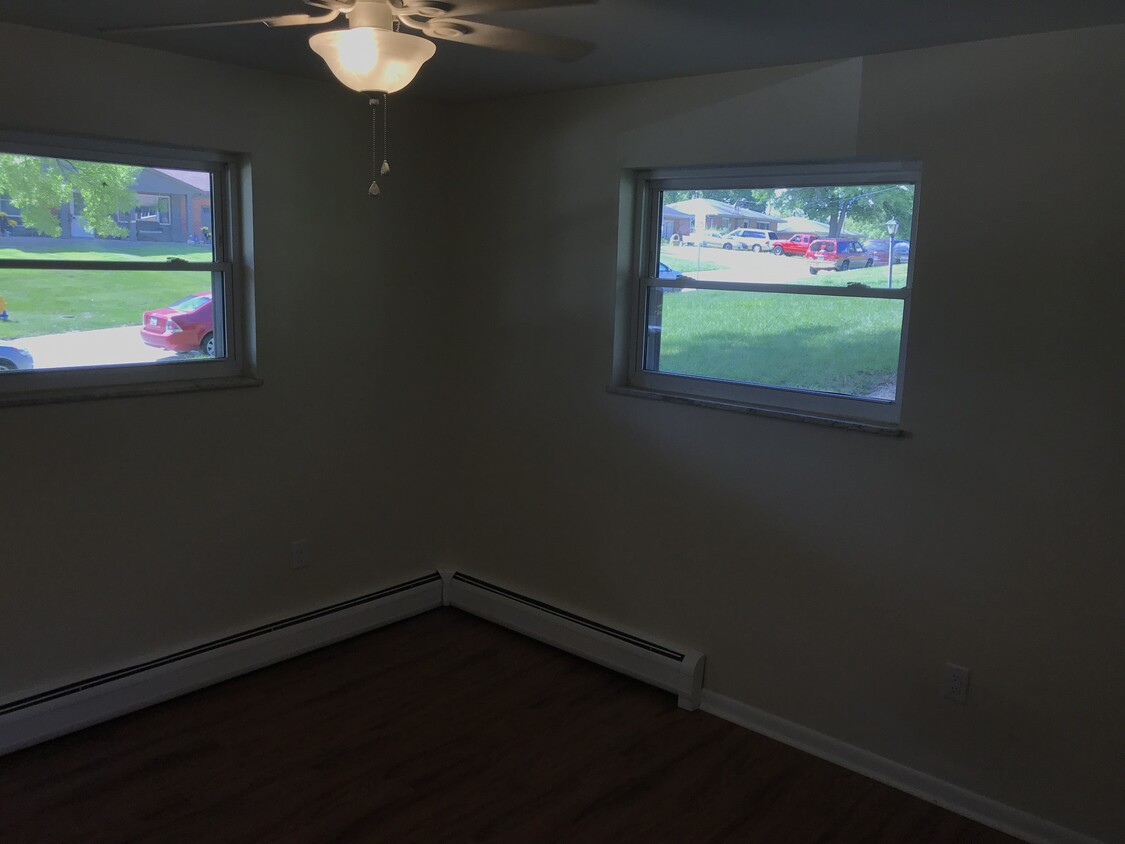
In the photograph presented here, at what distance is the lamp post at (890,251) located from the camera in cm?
301

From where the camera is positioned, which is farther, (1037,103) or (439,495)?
(439,495)

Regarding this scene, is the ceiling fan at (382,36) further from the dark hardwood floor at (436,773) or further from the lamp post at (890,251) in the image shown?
the dark hardwood floor at (436,773)

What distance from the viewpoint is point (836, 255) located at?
3.15 metres

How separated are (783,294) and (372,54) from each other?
1914 millimetres

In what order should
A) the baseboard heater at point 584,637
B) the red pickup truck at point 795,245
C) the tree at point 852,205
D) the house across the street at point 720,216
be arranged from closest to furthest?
the tree at point 852,205 → the red pickup truck at point 795,245 → the house across the street at point 720,216 → the baseboard heater at point 584,637

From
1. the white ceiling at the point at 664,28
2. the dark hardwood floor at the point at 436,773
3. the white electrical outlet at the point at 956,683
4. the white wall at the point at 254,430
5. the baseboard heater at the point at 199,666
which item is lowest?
the dark hardwood floor at the point at 436,773

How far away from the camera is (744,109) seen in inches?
126

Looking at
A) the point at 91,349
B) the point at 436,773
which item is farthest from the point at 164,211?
the point at 436,773

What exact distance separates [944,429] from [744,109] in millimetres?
1276

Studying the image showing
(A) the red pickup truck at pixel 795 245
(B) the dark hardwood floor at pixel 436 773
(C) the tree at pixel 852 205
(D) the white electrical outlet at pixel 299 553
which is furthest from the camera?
(D) the white electrical outlet at pixel 299 553

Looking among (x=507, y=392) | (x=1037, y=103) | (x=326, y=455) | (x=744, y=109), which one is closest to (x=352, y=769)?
(x=326, y=455)

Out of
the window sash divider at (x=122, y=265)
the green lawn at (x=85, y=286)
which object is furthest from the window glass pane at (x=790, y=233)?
the green lawn at (x=85, y=286)

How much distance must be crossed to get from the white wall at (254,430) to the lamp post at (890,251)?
2038 mm

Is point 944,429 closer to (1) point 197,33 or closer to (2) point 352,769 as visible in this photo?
(2) point 352,769
